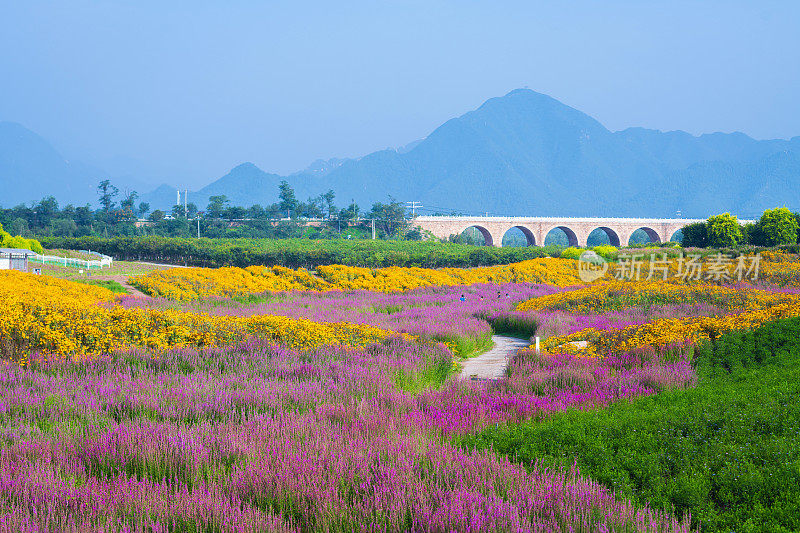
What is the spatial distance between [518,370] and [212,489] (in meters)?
4.66

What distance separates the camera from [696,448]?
3.59 metres

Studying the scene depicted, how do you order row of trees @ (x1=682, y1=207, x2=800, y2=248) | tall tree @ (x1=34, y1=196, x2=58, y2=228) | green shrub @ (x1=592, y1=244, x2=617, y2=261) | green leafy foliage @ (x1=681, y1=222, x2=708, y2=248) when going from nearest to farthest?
1. row of trees @ (x1=682, y1=207, x2=800, y2=248)
2. green shrub @ (x1=592, y1=244, x2=617, y2=261)
3. green leafy foliage @ (x1=681, y1=222, x2=708, y2=248)
4. tall tree @ (x1=34, y1=196, x2=58, y2=228)

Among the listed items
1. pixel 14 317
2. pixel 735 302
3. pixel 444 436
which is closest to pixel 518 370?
pixel 444 436

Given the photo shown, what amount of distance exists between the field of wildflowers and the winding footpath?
1.20ft

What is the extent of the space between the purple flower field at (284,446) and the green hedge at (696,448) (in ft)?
0.93

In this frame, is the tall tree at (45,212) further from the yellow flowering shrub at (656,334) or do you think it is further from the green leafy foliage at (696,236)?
the yellow flowering shrub at (656,334)

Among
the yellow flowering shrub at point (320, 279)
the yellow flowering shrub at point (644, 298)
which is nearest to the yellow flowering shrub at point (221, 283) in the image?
the yellow flowering shrub at point (320, 279)

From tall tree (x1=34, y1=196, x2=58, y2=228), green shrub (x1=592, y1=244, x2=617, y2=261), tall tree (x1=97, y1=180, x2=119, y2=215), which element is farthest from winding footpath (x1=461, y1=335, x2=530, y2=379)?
tall tree (x1=97, y1=180, x2=119, y2=215)

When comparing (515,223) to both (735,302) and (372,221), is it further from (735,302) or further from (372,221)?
(735,302)

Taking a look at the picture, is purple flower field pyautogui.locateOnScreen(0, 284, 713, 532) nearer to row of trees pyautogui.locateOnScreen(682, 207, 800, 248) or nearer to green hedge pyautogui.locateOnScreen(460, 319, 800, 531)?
green hedge pyautogui.locateOnScreen(460, 319, 800, 531)

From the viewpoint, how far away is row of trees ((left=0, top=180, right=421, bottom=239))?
68500 mm

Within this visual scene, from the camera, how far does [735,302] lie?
1199cm

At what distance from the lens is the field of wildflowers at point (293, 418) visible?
2.54m

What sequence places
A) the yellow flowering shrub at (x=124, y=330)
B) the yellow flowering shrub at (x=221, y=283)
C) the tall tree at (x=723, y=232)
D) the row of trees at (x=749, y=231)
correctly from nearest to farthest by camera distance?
the yellow flowering shrub at (x=124, y=330) < the yellow flowering shrub at (x=221, y=283) < the row of trees at (x=749, y=231) < the tall tree at (x=723, y=232)
